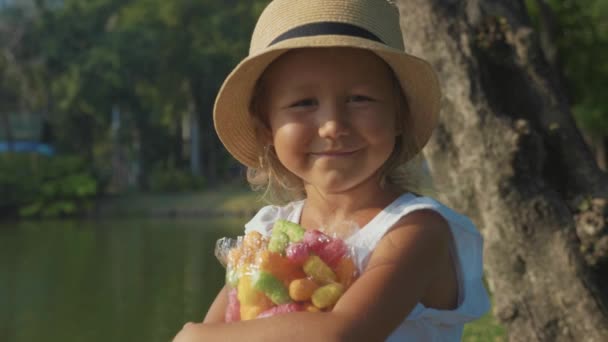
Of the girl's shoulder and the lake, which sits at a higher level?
the girl's shoulder

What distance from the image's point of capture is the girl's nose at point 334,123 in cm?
165

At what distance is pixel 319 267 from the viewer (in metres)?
1.60

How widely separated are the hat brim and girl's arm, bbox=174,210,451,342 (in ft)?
0.89

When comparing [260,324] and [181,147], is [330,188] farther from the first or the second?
[181,147]

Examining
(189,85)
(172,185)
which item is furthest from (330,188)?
(189,85)

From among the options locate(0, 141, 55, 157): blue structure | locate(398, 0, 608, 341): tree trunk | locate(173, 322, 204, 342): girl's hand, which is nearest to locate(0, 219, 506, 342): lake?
locate(398, 0, 608, 341): tree trunk

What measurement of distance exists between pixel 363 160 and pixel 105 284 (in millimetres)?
9985

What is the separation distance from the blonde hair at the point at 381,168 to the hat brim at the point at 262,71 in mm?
13

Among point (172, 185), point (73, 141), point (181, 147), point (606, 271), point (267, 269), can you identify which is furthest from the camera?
point (181, 147)

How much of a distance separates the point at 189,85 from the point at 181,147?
561 centimetres

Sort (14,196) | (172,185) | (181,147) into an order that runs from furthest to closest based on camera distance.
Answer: (181,147) < (172,185) < (14,196)

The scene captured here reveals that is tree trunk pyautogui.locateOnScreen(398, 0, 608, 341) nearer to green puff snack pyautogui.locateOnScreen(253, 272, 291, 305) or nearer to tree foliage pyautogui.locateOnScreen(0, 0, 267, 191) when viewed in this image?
green puff snack pyautogui.locateOnScreen(253, 272, 291, 305)

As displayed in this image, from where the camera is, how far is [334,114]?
1659 mm

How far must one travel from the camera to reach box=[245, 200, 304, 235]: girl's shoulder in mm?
1916
